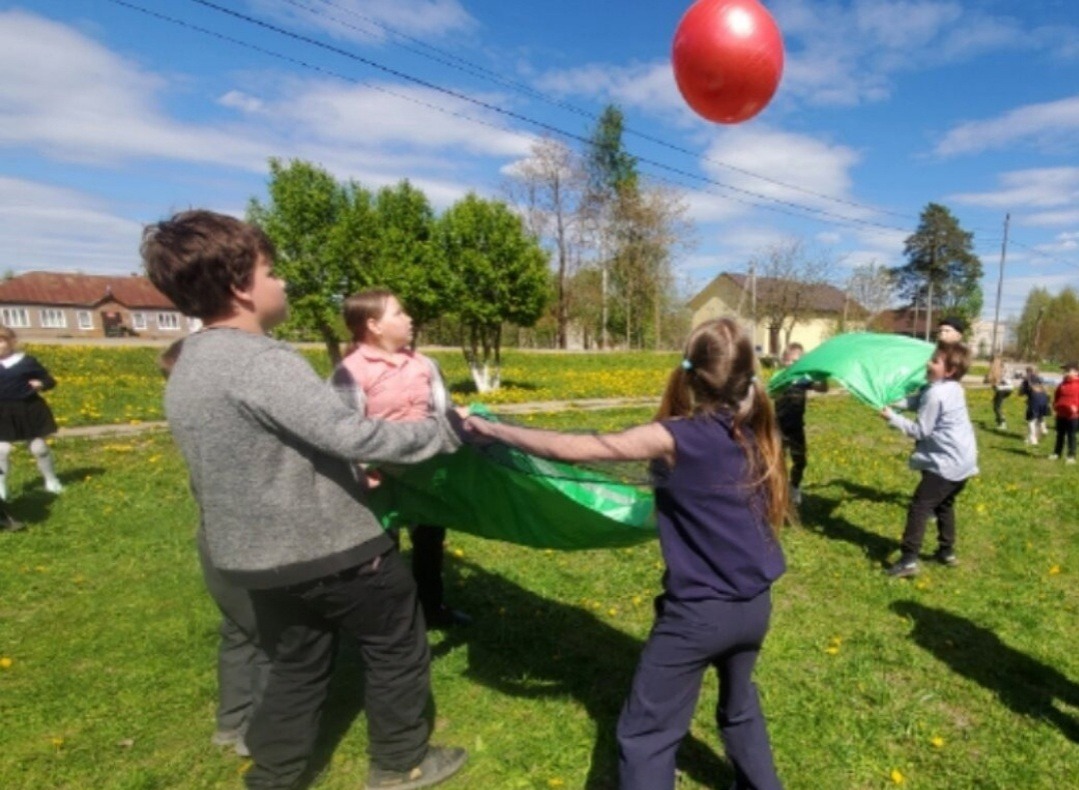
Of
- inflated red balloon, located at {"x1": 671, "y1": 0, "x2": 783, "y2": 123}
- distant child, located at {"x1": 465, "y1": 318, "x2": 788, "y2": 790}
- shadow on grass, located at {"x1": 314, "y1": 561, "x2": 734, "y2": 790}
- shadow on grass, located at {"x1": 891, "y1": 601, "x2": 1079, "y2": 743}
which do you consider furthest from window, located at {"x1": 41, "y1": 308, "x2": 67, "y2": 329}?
distant child, located at {"x1": 465, "y1": 318, "x2": 788, "y2": 790}

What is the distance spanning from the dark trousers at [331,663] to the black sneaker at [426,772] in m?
0.05

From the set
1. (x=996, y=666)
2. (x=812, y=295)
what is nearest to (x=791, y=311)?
(x=812, y=295)

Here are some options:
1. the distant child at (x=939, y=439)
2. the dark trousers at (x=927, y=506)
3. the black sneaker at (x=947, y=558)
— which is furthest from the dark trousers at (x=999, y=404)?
the distant child at (x=939, y=439)

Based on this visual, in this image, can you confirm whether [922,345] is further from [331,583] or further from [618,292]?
[618,292]

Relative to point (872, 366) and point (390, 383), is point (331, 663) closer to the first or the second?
point (390, 383)

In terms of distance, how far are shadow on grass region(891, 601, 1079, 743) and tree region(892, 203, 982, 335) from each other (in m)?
68.9

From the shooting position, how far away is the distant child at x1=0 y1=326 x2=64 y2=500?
22.9 feet

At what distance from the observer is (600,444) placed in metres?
2.23

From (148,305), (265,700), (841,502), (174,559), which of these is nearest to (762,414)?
(265,700)

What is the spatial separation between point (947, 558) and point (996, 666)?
180cm

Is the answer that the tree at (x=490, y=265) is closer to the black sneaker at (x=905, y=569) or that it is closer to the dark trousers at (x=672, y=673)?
the black sneaker at (x=905, y=569)

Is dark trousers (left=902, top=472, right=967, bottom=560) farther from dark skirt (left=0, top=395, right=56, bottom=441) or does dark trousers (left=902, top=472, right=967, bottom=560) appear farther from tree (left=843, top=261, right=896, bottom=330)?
tree (left=843, top=261, right=896, bottom=330)

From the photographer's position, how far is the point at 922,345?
6.13 metres

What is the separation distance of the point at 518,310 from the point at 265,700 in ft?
58.5
